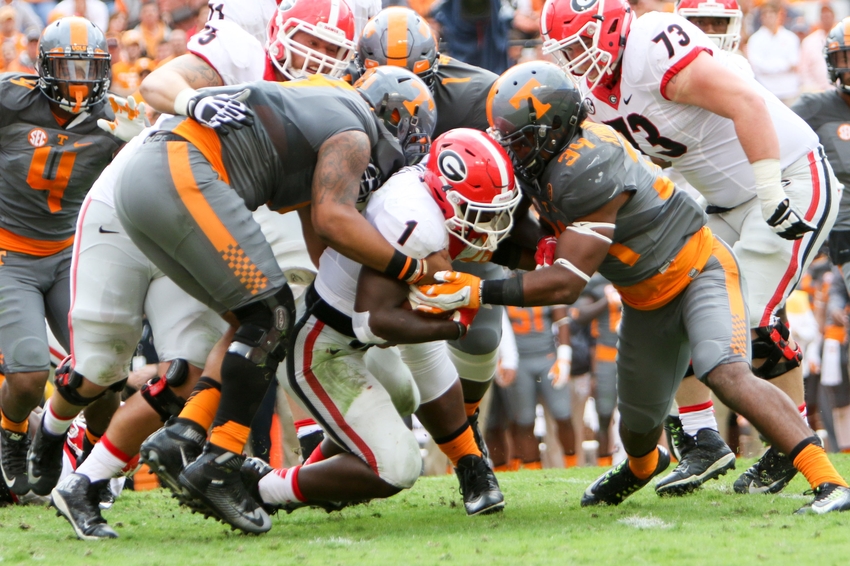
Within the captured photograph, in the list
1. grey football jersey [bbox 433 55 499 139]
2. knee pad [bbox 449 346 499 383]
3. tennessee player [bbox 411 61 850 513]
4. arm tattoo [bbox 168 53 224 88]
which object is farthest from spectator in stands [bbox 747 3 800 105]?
arm tattoo [bbox 168 53 224 88]

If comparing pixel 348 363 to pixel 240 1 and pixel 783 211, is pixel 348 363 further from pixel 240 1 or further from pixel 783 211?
pixel 240 1

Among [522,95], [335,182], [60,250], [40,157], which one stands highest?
[522,95]

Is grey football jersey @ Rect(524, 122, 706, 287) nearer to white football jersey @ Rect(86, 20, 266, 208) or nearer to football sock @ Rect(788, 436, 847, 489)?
football sock @ Rect(788, 436, 847, 489)

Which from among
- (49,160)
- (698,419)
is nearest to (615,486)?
(698,419)

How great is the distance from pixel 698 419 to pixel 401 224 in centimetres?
190

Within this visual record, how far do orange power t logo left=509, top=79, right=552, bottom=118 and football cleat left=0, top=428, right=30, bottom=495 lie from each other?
2970mm

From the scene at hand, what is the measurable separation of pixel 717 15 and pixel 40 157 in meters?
3.48

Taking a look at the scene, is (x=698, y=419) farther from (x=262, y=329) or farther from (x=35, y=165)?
(x=35, y=165)

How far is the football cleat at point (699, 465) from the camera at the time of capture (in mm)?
4715

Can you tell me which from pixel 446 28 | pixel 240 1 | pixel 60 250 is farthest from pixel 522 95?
pixel 446 28

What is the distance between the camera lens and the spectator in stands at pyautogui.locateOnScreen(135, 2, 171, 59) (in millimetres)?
10289

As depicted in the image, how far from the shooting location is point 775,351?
192 inches

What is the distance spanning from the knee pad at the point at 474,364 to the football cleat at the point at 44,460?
1.80 metres

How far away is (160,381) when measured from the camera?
13.8 ft
